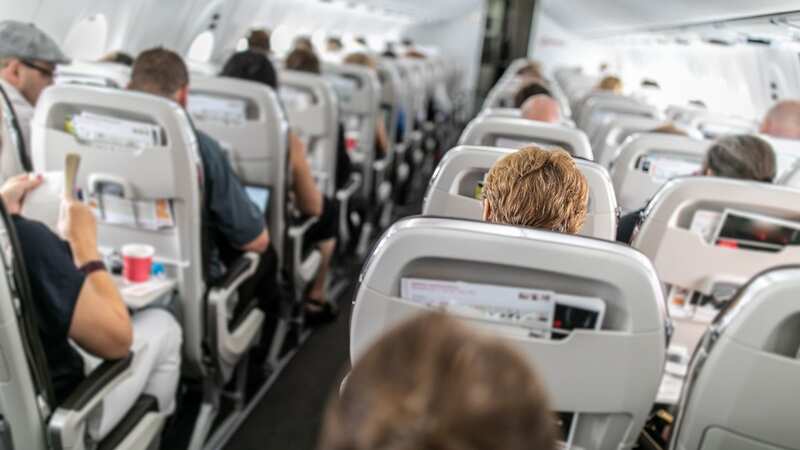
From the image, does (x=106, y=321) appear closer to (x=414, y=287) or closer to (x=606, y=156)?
(x=414, y=287)

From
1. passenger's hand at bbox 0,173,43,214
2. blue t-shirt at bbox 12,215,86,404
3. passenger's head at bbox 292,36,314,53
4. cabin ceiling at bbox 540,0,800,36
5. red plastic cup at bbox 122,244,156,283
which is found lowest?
red plastic cup at bbox 122,244,156,283

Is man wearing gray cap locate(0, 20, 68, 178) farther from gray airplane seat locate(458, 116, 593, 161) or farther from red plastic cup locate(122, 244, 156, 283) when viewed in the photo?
gray airplane seat locate(458, 116, 593, 161)

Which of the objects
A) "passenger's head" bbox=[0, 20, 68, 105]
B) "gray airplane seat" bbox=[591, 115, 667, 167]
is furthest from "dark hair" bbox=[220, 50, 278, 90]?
"gray airplane seat" bbox=[591, 115, 667, 167]

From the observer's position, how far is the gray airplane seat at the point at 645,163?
3404 millimetres

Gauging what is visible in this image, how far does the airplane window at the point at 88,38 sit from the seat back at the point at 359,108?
2.37 metres

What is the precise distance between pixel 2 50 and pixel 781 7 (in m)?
4.31

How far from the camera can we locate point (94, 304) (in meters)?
1.93

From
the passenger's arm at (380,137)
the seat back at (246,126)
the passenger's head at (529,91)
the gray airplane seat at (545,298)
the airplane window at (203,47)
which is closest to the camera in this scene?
the gray airplane seat at (545,298)

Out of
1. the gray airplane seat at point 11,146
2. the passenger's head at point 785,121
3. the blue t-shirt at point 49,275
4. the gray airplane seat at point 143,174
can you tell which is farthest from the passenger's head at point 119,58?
the passenger's head at point 785,121

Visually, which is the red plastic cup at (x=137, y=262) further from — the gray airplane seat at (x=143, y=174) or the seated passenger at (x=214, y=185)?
the seated passenger at (x=214, y=185)

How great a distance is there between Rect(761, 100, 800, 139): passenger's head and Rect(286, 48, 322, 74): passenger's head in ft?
11.0

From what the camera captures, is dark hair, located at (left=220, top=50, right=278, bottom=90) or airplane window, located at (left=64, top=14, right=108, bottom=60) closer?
dark hair, located at (left=220, top=50, right=278, bottom=90)

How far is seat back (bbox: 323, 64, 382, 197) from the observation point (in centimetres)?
556

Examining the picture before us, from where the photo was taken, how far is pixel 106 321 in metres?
1.97
